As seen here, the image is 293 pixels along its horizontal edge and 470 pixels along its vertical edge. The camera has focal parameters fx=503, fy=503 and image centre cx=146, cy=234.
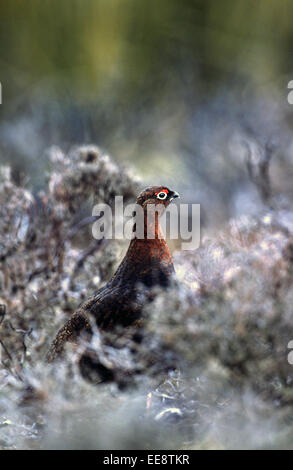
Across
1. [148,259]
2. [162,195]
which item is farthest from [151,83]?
[148,259]

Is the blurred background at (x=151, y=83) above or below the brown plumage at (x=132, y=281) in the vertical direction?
above

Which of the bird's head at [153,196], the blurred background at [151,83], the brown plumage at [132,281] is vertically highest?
the blurred background at [151,83]

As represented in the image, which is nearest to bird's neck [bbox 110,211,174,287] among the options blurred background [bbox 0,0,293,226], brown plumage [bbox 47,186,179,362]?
brown plumage [bbox 47,186,179,362]

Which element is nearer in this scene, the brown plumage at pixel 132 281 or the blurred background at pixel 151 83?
the brown plumage at pixel 132 281

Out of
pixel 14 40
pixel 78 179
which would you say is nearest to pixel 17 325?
pixel 78 179

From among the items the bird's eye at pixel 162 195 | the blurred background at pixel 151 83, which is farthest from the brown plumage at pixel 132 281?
the blurred background at pixel 151 83

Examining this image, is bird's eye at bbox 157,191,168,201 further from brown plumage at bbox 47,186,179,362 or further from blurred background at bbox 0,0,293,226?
blurred background at bbox 0,0,293,226

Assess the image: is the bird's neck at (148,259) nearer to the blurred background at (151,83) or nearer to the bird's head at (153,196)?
the bird's head at (153,196)
